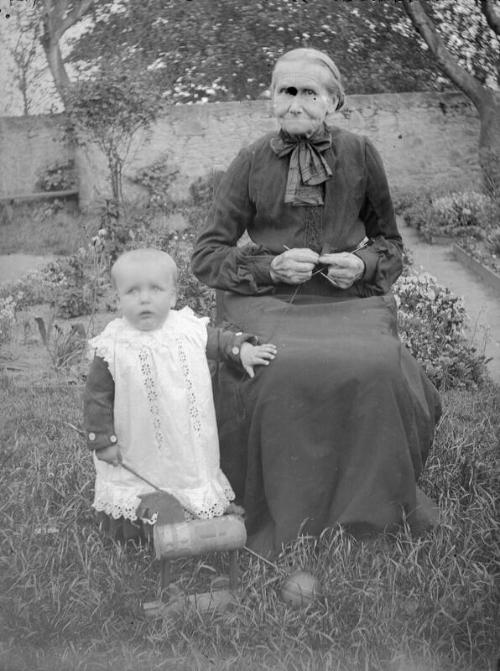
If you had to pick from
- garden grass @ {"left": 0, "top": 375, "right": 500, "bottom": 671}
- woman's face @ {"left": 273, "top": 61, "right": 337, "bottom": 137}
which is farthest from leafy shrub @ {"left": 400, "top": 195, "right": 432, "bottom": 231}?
garden grass @ {"left": 0, "top": 375, "right": 500, "bottom": 671}

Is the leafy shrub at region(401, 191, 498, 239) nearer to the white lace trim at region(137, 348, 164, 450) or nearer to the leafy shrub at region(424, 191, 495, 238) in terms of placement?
the leafy shrub at region(424, 191, 495, 238)

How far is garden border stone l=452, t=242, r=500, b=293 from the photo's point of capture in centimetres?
414

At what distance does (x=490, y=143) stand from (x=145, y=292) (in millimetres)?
1524

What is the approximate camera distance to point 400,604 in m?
2.65

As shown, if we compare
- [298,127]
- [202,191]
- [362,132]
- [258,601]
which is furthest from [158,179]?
[258,601]

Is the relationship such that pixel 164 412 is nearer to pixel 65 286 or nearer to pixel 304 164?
pixel 304 164

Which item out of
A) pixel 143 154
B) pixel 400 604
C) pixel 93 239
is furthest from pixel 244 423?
pixel 93 239

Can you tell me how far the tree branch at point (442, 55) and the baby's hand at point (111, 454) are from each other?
1.70 m

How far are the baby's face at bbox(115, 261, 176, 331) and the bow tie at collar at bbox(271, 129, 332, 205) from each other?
0.64m

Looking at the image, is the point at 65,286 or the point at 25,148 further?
the point at 65,286

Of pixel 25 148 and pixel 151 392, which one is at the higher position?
pixel 25 148

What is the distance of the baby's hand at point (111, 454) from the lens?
281 centimetres

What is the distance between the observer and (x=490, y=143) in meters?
3.40

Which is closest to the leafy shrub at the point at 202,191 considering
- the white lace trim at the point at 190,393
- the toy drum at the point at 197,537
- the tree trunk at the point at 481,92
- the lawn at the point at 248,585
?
the lawn at the point at 248,585
